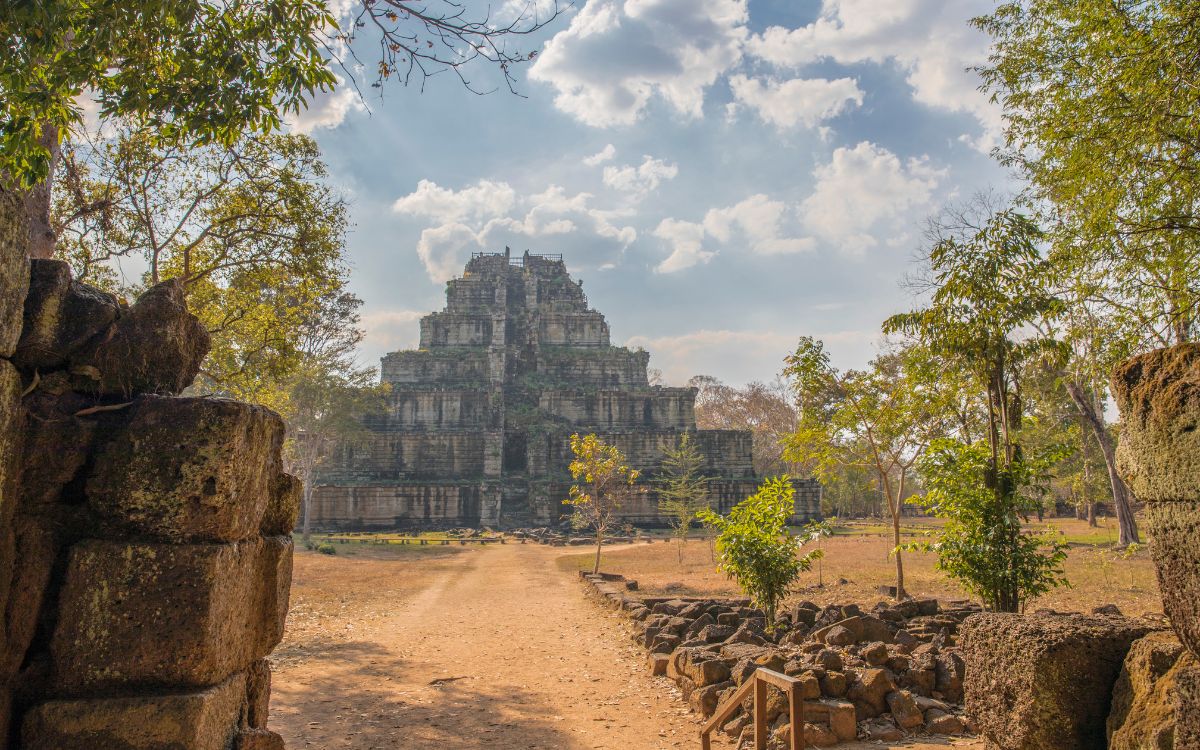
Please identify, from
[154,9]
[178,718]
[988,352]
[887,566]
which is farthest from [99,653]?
[887,566]

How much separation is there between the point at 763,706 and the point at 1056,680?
248cm

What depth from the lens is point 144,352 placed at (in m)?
3.51

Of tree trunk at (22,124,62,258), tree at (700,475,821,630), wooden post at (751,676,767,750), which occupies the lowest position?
wooden post at (751,676,767,750)

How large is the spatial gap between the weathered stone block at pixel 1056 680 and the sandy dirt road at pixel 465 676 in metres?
3.69

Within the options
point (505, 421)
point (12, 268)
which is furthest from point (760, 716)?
point (505, 421)

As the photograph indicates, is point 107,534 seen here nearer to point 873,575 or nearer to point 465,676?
point 465,676

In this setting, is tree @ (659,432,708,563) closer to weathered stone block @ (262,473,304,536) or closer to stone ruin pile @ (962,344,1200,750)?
weathered stone block @ (262,473,304,536)

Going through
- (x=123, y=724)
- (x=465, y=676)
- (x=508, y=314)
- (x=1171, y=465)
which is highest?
(x=508, y=314)

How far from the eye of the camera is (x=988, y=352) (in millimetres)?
8414

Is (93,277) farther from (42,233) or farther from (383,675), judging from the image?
(383,675)

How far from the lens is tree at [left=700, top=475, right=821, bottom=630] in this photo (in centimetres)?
952

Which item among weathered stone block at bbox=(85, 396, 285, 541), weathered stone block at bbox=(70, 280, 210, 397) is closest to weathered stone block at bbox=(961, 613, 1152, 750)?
weathered stone block at bbox=(85, 396, 285, 541)

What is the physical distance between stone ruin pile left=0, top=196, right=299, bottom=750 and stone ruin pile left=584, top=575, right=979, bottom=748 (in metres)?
4.13

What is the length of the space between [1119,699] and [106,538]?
438cm
